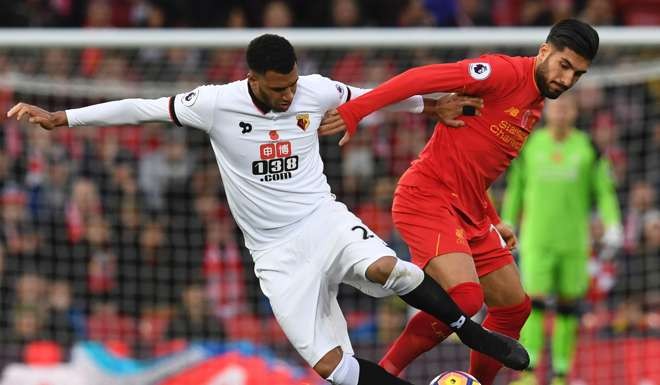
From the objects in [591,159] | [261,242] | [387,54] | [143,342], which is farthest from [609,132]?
[261,242]

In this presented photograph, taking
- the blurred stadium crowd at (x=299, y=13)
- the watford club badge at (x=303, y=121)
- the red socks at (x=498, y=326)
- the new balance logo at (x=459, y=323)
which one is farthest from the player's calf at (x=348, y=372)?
the blurred stadium crowd at (x=299, y=13)

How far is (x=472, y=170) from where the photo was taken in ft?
23.5

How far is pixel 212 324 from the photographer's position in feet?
37.5

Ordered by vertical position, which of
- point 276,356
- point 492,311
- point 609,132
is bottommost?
point 276,356

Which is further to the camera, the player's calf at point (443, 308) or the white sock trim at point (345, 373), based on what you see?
the white sock trim at point (345, 373)

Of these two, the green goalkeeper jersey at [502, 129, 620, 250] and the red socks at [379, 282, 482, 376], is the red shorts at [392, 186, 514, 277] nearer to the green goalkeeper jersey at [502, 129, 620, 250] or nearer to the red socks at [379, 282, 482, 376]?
the red socks at [379, 282, 482, 376]

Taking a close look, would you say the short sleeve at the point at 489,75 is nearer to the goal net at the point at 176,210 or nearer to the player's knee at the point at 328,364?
the player's knee at the point at 328,364

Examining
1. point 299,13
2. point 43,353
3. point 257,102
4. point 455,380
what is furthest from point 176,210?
point 455,380

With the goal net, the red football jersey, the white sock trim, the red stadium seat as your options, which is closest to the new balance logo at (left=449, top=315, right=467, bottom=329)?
the white sock trim

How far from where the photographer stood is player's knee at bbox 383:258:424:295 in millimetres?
6680

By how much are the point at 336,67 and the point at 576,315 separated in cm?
290

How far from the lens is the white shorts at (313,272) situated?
6.85 m

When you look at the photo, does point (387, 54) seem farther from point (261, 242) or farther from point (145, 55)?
point (261, 242)

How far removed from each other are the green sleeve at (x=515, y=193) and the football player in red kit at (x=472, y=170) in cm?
299
